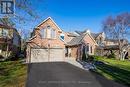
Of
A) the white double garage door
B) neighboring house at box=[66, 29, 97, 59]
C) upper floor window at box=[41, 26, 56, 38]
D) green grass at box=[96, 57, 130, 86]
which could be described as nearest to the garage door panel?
Answer: the white double garage door

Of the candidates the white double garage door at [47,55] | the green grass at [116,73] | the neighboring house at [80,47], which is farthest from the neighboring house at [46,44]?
the green grass at [116,73]

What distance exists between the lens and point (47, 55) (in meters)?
36.9

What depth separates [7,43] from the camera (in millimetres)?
42562

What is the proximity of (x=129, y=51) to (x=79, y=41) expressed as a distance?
18509 mm

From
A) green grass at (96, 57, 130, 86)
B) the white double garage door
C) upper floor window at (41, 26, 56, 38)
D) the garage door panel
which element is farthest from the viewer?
upper floor window at (41, 26, 56, 38)

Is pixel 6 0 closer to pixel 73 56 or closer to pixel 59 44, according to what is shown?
pixel 59 44

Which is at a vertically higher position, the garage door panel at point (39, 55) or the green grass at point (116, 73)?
the garage door panel at point (39, 55)

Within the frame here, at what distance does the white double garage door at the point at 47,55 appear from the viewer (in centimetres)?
3546

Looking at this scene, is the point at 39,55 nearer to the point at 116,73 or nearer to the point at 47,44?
the point at 47,44

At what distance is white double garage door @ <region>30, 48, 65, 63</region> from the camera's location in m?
35.5

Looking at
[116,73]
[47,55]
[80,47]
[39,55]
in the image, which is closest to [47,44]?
[47,55]

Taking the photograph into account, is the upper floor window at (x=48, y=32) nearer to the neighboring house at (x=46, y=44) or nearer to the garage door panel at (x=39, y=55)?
the neighboring house at (x=46, y=44)

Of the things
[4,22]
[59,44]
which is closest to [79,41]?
[59,44]

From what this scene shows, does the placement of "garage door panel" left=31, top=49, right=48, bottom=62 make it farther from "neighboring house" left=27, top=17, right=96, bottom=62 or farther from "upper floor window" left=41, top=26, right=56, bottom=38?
"upper floor window" left=41, top=26, right=56, bottom=38
